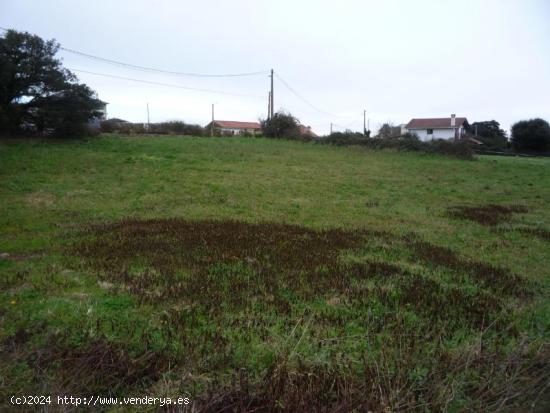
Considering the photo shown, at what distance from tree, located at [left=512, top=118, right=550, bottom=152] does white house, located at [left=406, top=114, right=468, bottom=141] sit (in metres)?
16.6

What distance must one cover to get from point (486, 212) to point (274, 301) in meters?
10.8

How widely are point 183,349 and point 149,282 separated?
204 cm

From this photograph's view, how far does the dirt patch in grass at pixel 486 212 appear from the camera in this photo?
11984 millimetres

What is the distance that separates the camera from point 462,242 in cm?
925

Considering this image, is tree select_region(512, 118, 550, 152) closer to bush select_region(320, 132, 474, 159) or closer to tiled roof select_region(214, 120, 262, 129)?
bush select_region(320, 132, 474, 159)

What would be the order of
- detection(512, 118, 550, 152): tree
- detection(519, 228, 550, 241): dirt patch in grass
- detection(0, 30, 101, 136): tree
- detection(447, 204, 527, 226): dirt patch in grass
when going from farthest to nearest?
detection(512, 118, 550, 152): tree
detection(0, 30, 101, 136): tree
detection(447, 204, 527, 226): dirt patch in grass
detection(519, 228, 550, 241): dirt patch in grass

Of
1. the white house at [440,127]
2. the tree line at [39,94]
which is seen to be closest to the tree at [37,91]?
the tree line at [39,94]

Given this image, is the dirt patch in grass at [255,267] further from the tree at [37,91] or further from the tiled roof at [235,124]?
the tiled roof at [235,124]

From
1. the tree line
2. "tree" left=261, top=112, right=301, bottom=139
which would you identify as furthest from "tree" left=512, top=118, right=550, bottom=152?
the tree line

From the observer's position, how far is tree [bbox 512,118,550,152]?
2053 inches

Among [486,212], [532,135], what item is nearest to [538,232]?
[486,212]

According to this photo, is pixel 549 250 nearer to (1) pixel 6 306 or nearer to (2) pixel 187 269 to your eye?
(2) pixel 187 269

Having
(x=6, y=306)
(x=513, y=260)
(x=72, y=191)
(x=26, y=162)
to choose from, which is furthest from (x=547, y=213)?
(x=26, y=162)

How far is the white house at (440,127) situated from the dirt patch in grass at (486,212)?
2408 inches
